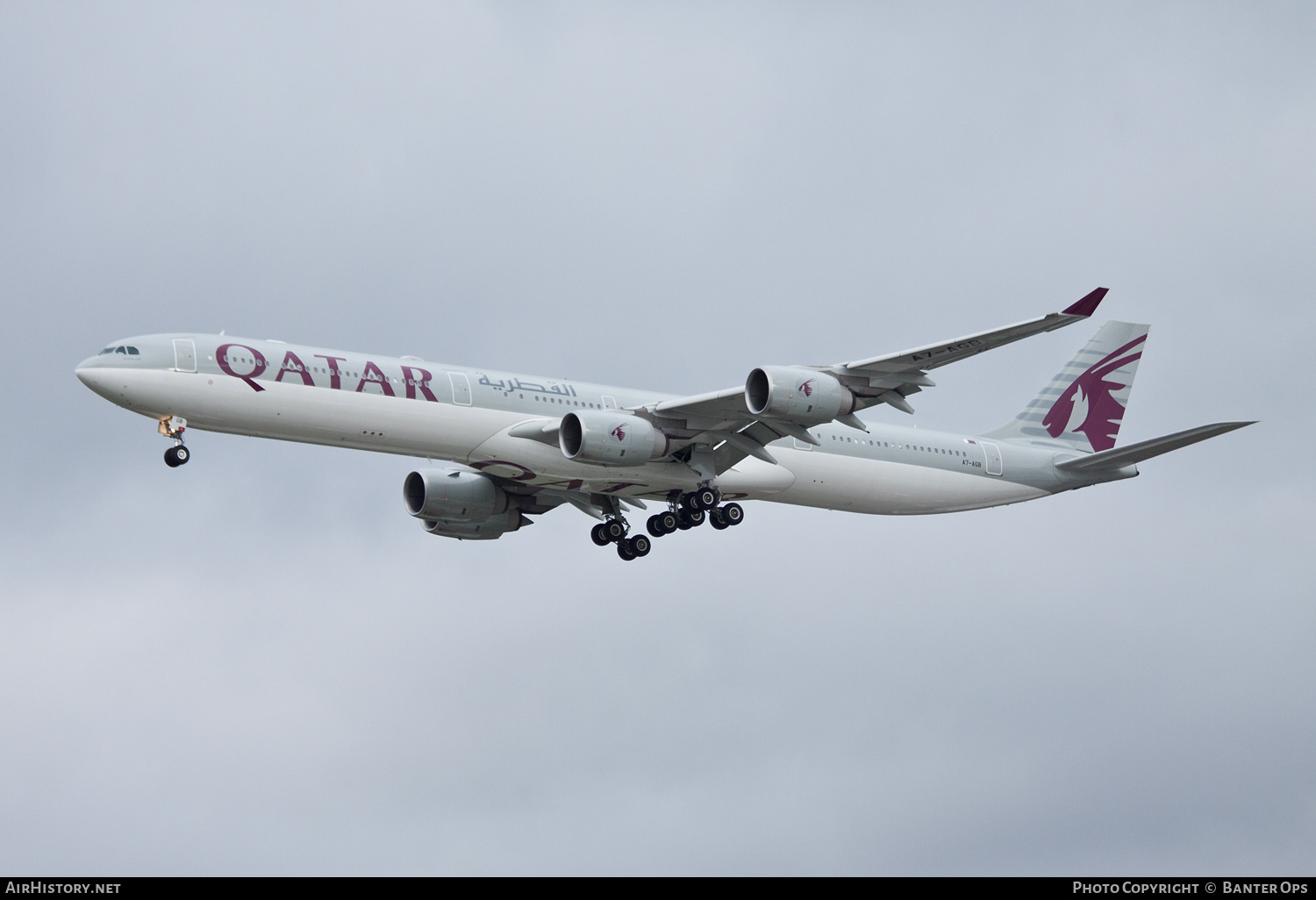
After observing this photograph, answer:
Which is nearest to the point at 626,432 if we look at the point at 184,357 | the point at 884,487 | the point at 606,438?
the point at 606,438

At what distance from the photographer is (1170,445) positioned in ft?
150

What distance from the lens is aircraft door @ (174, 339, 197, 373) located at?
132 feet

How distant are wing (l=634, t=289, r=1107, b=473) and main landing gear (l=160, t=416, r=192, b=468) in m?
12.2

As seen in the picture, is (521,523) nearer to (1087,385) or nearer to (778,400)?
(778,400)

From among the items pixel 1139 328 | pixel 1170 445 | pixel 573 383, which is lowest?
pixel 1170 445

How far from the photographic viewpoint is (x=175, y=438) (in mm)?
40250

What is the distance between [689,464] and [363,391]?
9.84 meters

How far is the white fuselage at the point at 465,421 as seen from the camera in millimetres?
40125

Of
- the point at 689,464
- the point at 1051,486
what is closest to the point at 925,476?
the point at 1051,486

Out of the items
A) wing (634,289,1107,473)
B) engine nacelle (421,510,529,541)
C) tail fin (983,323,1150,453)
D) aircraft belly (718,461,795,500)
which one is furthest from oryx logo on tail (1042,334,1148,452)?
engine nacelle (421,510,529,541)

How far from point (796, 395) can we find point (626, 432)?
4.85 metres

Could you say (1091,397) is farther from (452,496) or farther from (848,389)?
(452,496)

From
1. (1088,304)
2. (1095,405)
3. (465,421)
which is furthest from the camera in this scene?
(1095,405)

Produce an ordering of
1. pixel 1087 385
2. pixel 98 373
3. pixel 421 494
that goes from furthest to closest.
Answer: pixel 1087 385
pixel 421 494
pixel 98 373
